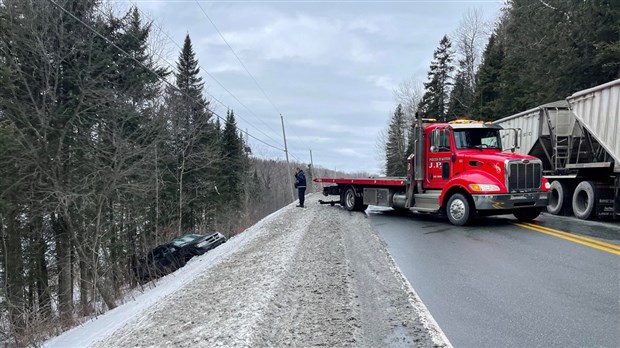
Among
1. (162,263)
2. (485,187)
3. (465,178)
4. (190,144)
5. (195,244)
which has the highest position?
(190,144)

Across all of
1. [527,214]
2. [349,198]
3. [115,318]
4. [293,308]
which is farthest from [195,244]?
[293,308]

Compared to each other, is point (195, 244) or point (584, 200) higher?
point (584, 200)

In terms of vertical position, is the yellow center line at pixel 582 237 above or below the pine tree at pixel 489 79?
below

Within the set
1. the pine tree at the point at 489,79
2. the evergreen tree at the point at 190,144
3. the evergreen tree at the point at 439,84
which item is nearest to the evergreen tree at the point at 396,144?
the evergreen tree at the point at 439,84

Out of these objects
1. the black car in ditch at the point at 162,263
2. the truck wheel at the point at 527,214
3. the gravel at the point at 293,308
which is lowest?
the black car in ditch at the point at 162,263

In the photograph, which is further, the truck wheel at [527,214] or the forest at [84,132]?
the forest at [84,132]

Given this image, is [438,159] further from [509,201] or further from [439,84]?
[439,84]

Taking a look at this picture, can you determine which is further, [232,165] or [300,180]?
[232,165]

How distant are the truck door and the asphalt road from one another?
2472 mm

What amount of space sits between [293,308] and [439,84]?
49965mm

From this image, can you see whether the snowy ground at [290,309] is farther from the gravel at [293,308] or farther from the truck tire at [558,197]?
the truck tire at [558,197]

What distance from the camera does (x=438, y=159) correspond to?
1236 centimetres

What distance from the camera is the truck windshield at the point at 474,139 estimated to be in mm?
11922

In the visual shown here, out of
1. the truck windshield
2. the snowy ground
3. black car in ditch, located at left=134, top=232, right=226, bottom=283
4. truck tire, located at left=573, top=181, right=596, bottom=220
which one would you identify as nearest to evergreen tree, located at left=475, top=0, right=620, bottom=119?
truck tire, located at left=573, top=181, right=596, bottom=220
